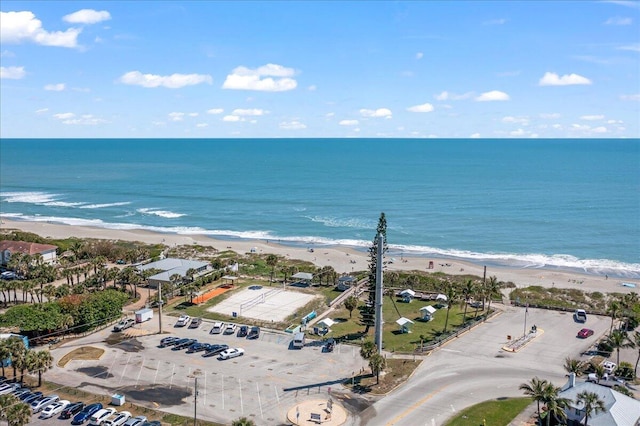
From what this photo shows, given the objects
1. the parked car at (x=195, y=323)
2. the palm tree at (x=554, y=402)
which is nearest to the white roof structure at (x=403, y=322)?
the parked car at (x=195, y=323)

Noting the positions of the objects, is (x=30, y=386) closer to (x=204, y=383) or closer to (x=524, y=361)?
(x=204, y=383)

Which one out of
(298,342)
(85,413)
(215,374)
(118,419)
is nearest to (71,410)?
(85,413)

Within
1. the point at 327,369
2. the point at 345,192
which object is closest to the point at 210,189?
the point at 345,192

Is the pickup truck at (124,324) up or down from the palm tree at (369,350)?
down

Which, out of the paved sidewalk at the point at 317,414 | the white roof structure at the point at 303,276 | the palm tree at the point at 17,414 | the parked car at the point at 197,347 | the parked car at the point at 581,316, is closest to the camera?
the palm tree at the point at 17,414

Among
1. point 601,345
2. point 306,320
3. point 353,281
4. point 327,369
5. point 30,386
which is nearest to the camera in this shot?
point 30,386

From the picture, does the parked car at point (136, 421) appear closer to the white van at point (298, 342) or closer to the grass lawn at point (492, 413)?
the white van at point (298, 342)
